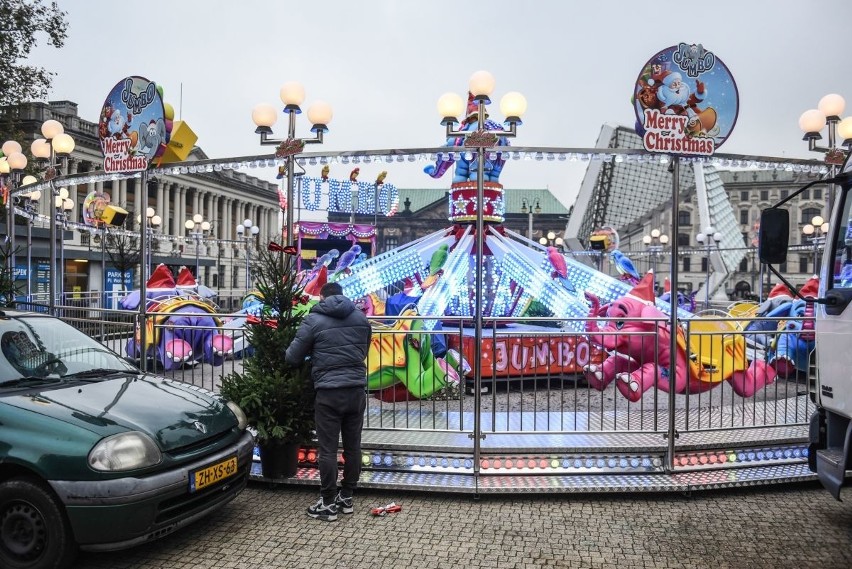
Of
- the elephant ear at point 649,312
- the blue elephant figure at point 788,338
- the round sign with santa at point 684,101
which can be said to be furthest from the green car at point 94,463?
the elephant ear at point 649,312

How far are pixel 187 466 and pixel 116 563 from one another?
0.77m

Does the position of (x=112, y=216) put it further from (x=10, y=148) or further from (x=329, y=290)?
(x=329, y=290)

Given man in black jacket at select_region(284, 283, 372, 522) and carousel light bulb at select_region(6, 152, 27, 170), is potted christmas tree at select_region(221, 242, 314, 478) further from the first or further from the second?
carousel light bulb at select_region(6, 152, 27, 170)

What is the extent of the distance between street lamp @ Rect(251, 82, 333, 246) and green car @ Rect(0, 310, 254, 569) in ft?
7.45

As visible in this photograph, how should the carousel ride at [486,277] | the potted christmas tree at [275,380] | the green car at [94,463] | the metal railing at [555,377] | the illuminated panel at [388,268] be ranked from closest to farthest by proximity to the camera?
the green car at [94,463] < the potted christmas tree at [275,380] < the metal railing at [555,377] < the carousel ride at [486,277] < the illuminated panel at [388,268]

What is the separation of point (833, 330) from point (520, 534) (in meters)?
2.76

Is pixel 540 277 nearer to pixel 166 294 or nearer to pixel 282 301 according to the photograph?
pixel 282 301

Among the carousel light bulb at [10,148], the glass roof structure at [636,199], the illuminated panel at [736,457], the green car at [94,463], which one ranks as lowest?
the illuminated panel at [736,457]

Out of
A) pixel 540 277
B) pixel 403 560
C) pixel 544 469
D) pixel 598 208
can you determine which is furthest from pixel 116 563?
pixel 598 208

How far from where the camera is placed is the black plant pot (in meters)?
5.44

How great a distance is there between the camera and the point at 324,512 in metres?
4.84

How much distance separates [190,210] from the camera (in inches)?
2185

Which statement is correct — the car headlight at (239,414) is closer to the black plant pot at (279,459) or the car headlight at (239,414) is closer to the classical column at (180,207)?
the black plant pot at (279,459)

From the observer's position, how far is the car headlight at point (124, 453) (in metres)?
3.67
